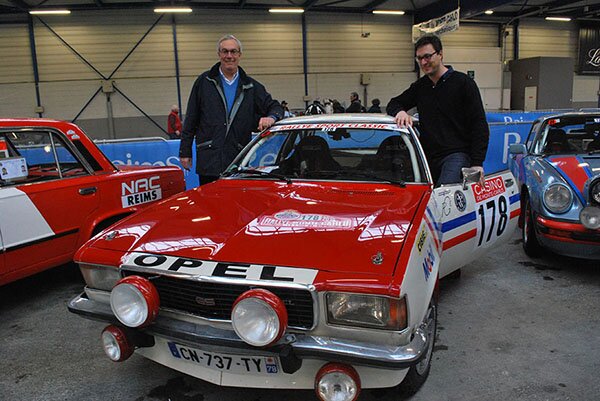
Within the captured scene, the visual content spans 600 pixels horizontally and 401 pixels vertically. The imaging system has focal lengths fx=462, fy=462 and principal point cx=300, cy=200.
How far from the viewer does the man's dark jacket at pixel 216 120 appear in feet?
12.8

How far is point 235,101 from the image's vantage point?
393 centimetres

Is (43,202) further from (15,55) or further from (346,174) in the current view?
(15,55)

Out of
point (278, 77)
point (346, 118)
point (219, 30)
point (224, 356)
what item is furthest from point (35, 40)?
point (224, 356)

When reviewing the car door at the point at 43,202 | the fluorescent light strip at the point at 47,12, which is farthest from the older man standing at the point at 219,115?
the fluorescent light strip at the point at 47,12

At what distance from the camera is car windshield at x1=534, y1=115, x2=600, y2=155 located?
4.83m

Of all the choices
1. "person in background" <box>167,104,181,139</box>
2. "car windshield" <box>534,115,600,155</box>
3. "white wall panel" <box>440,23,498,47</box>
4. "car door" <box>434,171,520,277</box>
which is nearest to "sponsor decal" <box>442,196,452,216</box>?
"car door" <box>434,171,520,277</box>

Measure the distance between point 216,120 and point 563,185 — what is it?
9.93ft

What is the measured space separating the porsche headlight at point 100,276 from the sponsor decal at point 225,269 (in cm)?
17

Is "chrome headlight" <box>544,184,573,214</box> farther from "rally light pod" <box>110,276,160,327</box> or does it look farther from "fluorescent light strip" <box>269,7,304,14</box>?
"fluorescent light strip" <box>269,7,304,14</box>

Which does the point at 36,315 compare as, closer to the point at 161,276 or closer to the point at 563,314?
the point at 161,276

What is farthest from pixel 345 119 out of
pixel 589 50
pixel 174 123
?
pixel 589 50

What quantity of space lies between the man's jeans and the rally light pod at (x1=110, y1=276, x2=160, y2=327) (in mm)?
2289

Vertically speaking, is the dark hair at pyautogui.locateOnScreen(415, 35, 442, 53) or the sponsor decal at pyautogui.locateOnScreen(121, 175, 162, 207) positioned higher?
the dark hair at pyautogui.locateOnScreen(415, 35, 442, 53)

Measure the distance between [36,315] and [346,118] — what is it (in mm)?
2794
